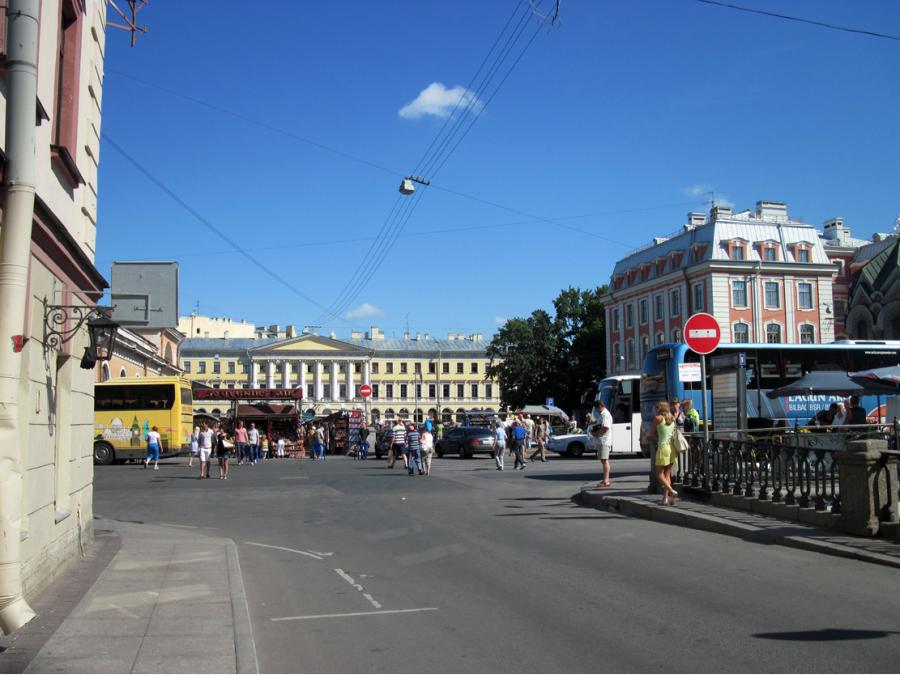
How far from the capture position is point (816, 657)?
5.82 m

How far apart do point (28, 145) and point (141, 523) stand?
10140 mm

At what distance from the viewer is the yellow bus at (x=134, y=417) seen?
39062 millimetres

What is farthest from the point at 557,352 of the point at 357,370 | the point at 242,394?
the point at 242,394

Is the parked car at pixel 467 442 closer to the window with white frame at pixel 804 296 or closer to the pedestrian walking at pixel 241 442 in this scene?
the pedestrian walking at pixel 241 442

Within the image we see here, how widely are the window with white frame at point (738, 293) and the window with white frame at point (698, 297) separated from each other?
2.34 m

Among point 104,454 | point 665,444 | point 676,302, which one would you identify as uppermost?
point 676,302

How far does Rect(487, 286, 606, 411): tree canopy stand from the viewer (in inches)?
3605

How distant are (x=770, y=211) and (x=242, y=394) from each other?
47633 millimetres

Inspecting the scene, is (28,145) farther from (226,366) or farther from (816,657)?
(226,366)

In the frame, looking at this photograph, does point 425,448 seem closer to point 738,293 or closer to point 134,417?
point 134,417

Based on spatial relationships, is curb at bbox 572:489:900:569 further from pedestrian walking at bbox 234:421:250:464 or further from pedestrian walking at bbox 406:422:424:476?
pedestrian walking at bbox 234:421:250:464

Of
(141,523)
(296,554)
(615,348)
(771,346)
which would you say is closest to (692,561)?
(296,554)

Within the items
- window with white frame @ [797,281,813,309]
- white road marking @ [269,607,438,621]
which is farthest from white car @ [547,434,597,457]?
window with white frame @ [797,281,813,309]

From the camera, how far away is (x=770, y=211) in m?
72.1
